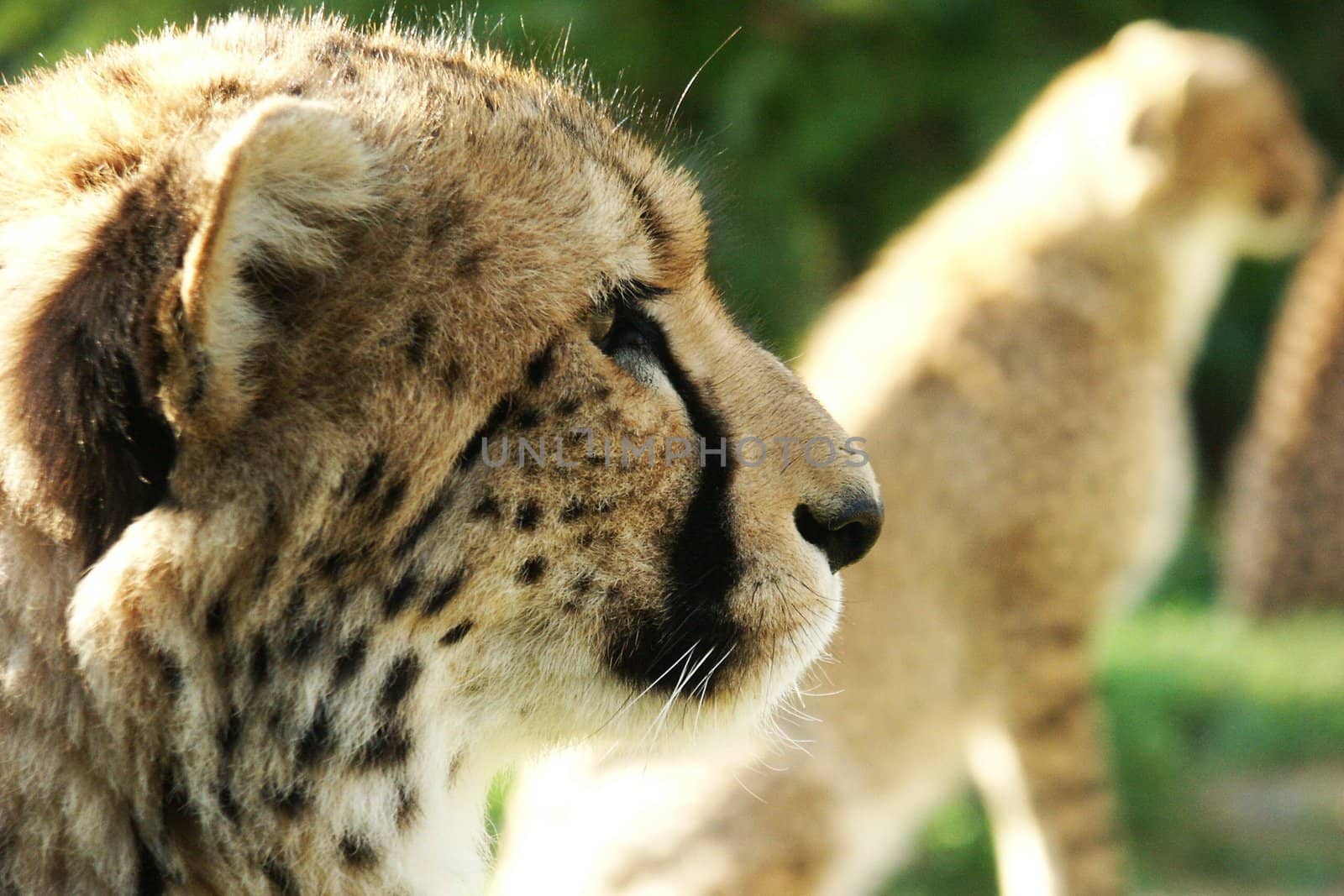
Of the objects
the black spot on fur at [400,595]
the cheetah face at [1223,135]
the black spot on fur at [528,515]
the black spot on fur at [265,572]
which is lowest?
the black spot on fur at [265,572]

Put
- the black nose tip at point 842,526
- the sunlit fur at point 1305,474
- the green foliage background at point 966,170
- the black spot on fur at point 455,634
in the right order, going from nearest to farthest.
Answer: the black spot on fur at point 455,634
the black nose tip at point 842,526
the green foliage background at point 966,170
the sunlit fur at point 1305,474

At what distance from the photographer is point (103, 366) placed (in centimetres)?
115

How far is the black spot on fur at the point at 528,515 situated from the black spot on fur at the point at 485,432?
0.06m

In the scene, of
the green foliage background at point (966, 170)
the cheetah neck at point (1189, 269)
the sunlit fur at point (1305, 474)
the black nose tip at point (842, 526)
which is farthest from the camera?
the sunlit fur at point (1305, 474)

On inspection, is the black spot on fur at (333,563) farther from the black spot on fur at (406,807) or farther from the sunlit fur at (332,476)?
the black spot on fur at (406,807)

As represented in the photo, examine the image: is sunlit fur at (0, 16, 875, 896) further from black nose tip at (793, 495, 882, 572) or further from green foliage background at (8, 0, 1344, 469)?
green foliage background at (8, 0, 1344, 469)

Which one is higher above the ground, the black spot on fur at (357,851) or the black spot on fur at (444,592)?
the black spot on fur at (444,592)

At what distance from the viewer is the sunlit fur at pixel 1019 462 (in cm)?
310

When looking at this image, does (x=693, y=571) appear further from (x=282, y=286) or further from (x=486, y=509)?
(x=282, y=286)

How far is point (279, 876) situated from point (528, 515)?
0.35 m

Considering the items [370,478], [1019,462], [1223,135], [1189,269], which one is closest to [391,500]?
[370,478]

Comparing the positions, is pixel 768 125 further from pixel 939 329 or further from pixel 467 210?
pixel 467 210

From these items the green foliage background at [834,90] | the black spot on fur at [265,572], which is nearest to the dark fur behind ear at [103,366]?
the black spot on fur at [265,572]

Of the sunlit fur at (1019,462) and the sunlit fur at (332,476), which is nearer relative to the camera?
the sunlit fur at (332,476)
